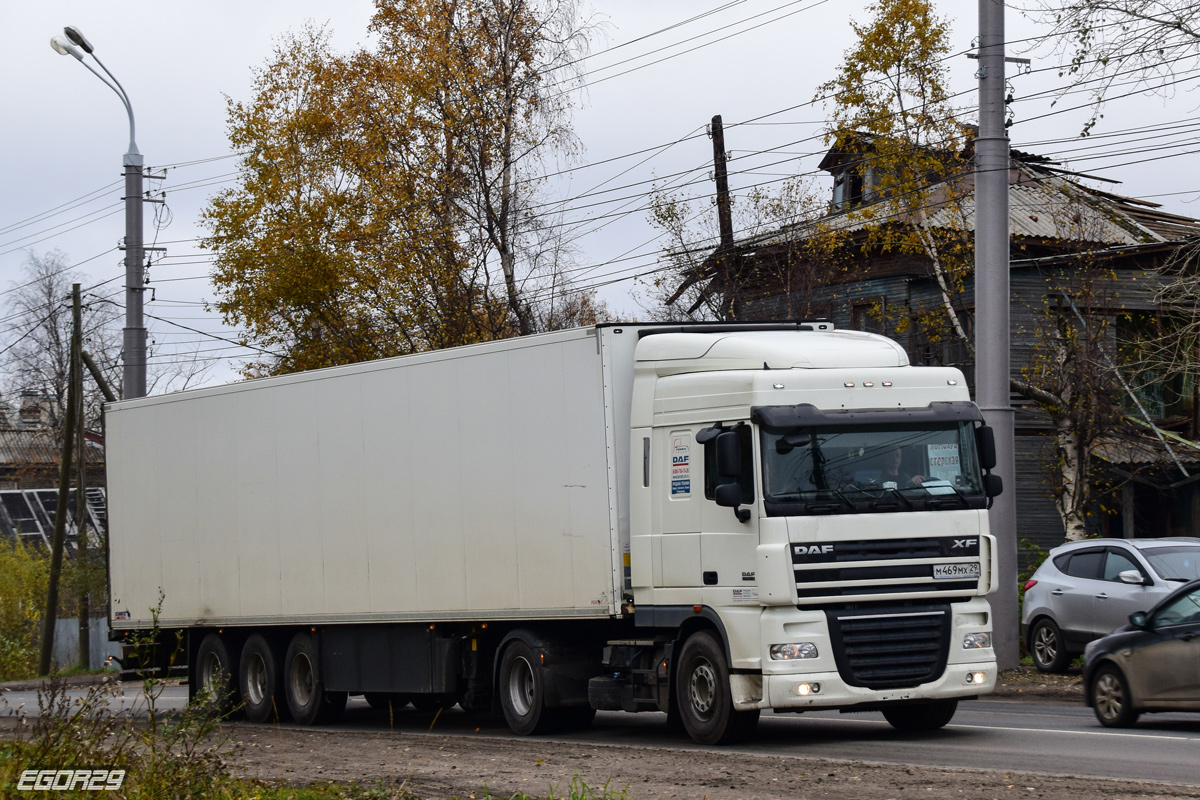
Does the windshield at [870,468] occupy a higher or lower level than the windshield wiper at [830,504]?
higher

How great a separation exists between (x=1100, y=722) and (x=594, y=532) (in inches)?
197

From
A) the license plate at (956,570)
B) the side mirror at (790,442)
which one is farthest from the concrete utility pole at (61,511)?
the license plate at (956,570)

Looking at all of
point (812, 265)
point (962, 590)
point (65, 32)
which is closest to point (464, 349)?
point (962, 590)

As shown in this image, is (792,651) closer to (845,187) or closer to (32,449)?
(845,187)

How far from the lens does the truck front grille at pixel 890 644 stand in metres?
11.9

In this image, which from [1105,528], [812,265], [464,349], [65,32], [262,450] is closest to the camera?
[464,349]

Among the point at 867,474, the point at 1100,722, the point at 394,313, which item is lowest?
the point at 1100,722

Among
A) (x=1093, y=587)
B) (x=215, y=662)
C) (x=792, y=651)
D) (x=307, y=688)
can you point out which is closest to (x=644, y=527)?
(x=792, y=651)

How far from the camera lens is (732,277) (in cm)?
3256

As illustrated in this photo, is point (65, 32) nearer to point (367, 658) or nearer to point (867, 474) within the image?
point (367, 658)

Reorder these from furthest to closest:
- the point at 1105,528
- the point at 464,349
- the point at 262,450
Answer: the point at 1105,528, the point at 262,450, the point at 464,349

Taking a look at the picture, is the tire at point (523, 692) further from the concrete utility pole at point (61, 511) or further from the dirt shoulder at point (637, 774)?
the concrete utility pole at point (61, 511)

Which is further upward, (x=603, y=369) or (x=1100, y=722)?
(x=603, y=369)

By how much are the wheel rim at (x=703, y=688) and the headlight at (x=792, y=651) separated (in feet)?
2.35
